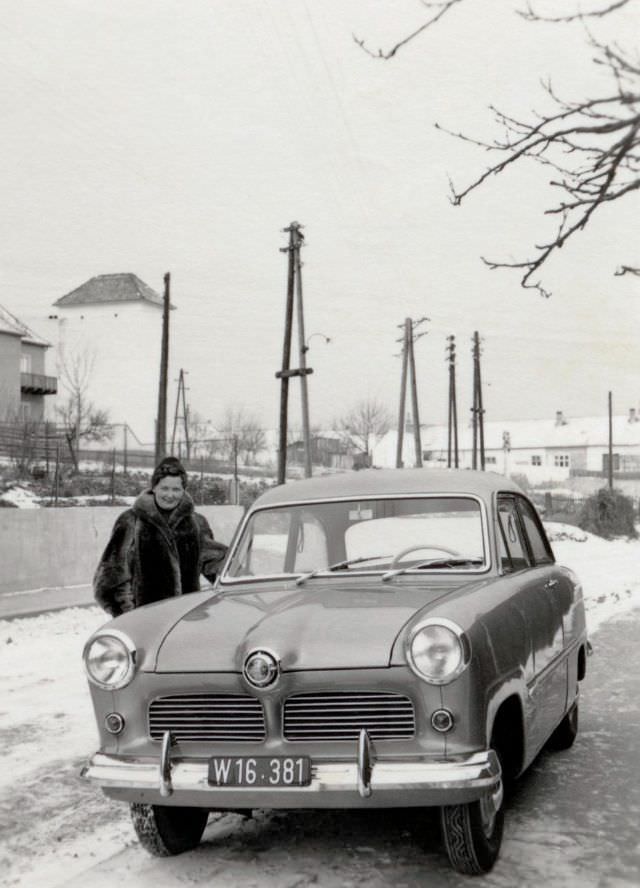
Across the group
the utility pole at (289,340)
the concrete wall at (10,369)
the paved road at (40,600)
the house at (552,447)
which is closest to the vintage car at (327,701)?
the paved road at (40,600)

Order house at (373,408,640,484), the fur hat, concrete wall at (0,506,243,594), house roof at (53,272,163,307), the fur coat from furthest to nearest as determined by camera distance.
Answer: house at (373,408,640,484) → house roof at (53,272,163,307) → concrete wall at (0,506,243,594) → the fur hat → the fur coat

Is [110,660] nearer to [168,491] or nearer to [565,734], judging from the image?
[168,491]

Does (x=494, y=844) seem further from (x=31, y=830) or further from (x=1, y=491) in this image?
(x=1, y=491)

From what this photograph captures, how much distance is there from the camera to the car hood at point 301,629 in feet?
13.5

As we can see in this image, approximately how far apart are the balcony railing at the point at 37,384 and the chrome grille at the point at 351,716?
5329 cm

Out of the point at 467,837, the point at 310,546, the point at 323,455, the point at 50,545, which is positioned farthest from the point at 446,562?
the point at 323,455

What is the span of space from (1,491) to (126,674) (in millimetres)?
19110

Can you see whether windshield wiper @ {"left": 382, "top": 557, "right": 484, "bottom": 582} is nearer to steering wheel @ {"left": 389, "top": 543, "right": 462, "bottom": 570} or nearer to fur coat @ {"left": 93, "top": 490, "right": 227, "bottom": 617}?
steering wheel @ {"left": 389, "top": 543, "right": 462, "bottom": 570}

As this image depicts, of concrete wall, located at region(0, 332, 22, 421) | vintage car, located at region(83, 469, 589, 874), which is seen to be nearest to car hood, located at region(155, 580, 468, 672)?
vintage car, located at region(83, 469, 589, 874)

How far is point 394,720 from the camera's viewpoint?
13.3ft

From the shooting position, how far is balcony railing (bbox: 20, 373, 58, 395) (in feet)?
181

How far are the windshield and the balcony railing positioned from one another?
51.6m

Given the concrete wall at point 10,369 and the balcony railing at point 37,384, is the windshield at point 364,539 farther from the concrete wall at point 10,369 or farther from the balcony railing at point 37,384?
the balcony railing at point 37,384

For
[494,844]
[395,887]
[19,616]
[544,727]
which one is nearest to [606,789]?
[544,727]
